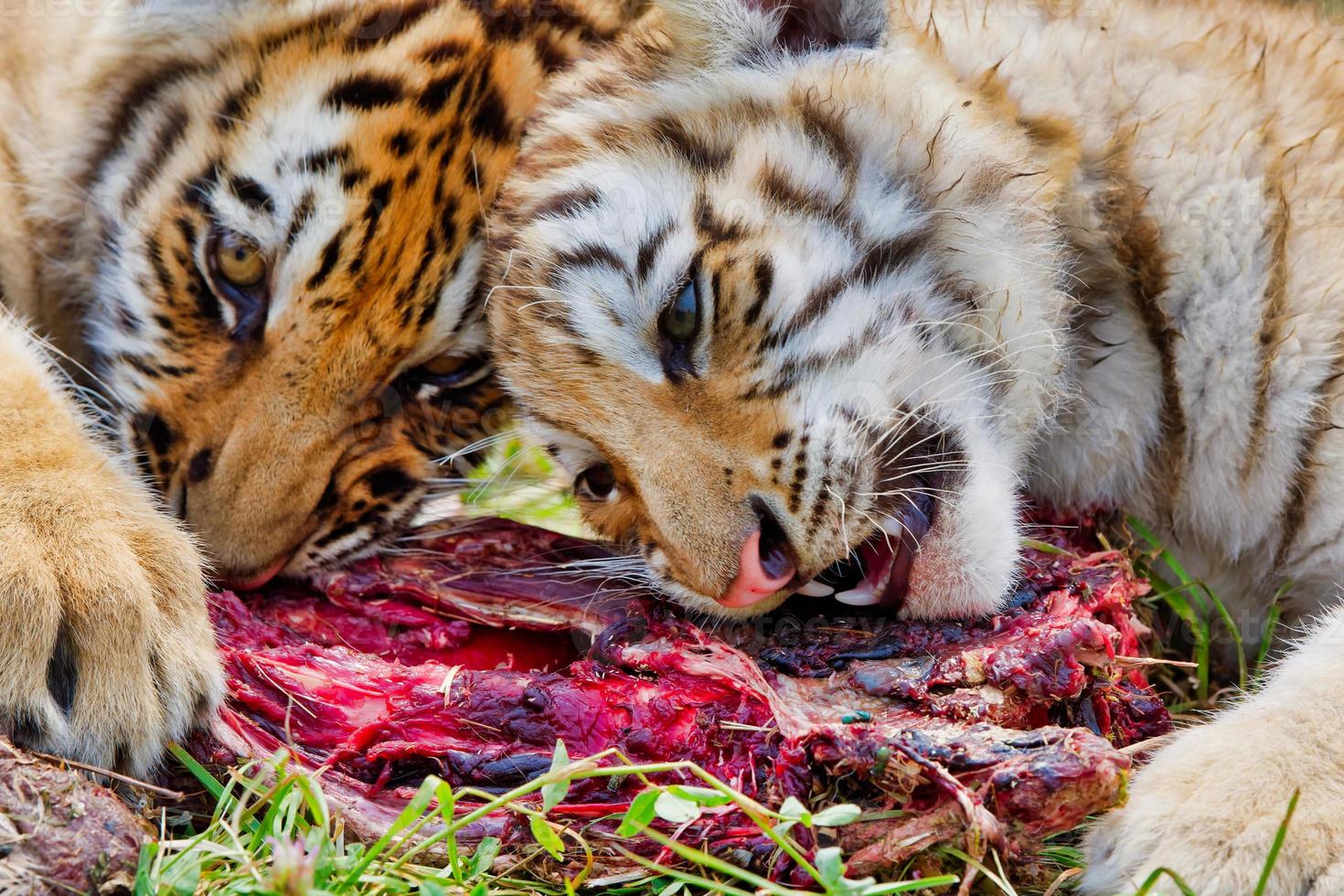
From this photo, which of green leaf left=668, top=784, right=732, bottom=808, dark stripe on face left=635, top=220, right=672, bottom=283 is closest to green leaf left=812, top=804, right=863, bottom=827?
green leaf left=668, top=784, right=732, bottom=808

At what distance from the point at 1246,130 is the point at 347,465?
1.77 metres

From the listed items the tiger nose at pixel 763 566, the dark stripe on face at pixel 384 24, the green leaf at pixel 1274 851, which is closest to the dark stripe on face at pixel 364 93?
the dark stripe on face at pixel 384 24

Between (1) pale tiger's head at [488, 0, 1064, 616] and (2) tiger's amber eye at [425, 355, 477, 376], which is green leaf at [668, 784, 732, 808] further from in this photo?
(2) tiger's amber eye at [425, 355, 477, 376]

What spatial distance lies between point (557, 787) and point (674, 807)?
15cm

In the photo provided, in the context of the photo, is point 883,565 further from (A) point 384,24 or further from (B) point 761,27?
(A) point 384,24

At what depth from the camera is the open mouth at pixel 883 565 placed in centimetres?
209

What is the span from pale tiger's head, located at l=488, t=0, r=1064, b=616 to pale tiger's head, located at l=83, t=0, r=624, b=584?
165mm

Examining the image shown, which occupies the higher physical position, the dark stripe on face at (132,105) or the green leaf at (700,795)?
the dark stripe on face at (132,105)

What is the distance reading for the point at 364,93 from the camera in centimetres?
257

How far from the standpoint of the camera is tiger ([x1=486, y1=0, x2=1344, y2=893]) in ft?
6.87

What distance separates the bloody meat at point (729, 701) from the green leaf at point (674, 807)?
0.37ft

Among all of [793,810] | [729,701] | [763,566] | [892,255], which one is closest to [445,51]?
[892,255]

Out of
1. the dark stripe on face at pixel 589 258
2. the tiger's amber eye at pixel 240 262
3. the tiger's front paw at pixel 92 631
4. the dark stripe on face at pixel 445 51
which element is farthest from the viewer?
the dark stripe on face at pixel 445 51

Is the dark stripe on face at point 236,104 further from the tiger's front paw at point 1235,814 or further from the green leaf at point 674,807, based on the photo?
the tiger's front paw at point 1235,814
